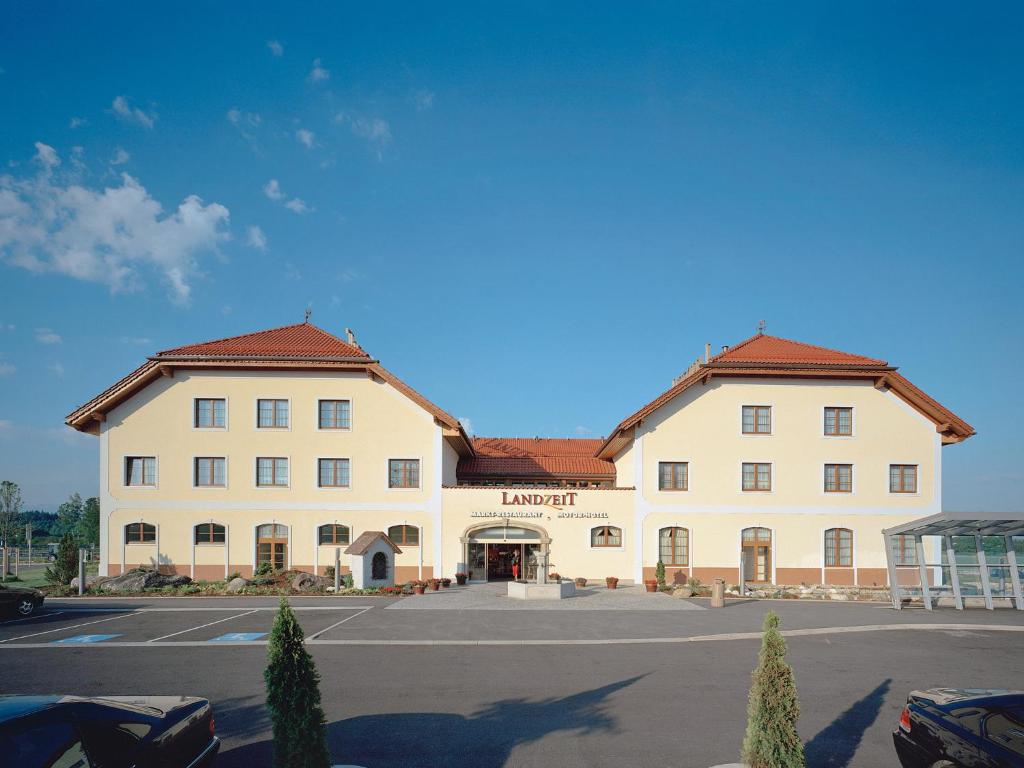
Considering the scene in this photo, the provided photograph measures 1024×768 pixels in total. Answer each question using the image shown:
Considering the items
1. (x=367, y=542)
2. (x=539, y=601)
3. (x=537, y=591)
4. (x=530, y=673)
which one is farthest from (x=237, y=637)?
(x=537, y=591)

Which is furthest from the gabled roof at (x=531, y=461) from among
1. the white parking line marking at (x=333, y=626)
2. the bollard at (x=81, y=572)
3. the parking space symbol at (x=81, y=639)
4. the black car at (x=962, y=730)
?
the black car at (x=962, y=730)

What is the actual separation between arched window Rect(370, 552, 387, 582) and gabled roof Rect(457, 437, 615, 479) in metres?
8.01

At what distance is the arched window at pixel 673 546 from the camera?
1176 inches

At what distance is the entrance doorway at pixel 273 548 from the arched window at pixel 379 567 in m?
4.70

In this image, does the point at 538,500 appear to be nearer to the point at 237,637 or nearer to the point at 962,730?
the point at 237,637

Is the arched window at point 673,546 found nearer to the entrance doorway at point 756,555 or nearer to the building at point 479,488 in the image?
the building at point 479,488

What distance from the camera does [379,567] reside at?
28219 mm

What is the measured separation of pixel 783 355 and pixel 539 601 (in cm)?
1710

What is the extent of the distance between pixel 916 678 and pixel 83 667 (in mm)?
17388

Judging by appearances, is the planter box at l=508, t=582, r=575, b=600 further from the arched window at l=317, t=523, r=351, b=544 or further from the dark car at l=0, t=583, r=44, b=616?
the dark car at l=0, t=583, r=44, b=616

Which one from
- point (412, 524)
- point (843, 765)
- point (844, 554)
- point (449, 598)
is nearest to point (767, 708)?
point (843, 765)

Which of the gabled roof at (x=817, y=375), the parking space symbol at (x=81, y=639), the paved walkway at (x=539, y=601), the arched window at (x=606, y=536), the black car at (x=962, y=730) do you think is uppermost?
the gabled roof at (x=817, y=375)

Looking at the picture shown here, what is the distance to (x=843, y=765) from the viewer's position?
27.6ft

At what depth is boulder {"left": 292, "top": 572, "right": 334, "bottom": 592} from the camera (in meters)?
26.4
